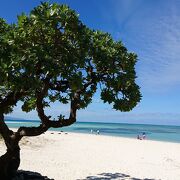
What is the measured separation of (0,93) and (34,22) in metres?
4.75

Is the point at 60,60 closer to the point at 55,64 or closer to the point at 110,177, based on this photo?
the point at 55,64

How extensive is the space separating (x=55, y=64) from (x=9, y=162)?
5.26 metres

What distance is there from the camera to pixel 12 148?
14383mm

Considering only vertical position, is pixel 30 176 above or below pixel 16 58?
below

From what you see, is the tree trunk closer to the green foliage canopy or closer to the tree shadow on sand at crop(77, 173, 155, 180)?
the green foliage canopy

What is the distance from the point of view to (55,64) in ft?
37.4

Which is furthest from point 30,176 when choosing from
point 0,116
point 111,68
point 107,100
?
point 111,68

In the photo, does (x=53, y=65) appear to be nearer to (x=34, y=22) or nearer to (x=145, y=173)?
(x=34, y=22)

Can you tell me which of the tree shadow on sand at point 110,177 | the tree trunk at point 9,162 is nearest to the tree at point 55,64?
the tree trunk at point 9,162

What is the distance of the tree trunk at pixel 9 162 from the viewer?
566 inches

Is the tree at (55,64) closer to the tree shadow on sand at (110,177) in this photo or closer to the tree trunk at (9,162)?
the tree trunk at (9,162)

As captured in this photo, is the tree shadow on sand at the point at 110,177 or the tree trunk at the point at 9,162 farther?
the tree shadow on sand at the point at 110,177

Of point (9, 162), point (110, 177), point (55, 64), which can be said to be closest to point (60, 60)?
point (55, 64)

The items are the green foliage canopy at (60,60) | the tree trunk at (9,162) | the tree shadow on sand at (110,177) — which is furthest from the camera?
the tree shadow on sand at (110,177)
